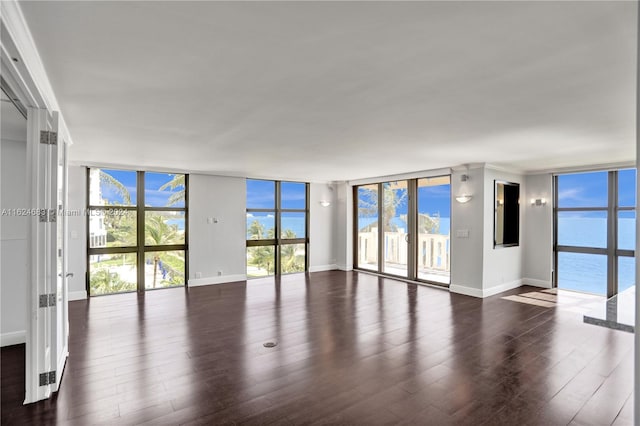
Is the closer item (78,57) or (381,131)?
(78,57)

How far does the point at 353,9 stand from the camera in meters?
1.54

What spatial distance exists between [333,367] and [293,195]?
5.73m

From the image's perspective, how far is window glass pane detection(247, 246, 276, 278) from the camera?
312 inches

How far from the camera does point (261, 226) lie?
318 inches

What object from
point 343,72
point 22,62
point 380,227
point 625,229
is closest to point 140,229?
point 22,62

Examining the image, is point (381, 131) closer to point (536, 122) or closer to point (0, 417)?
point (536, 122)

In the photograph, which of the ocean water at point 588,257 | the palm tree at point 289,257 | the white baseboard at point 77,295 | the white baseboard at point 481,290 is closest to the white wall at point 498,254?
the white baseboard at point 481,290

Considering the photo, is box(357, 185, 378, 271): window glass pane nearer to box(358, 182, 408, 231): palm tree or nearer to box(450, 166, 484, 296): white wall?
box(358, 182, 408, 231): palm tree

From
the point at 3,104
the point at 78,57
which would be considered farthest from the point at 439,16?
the point at 3,104

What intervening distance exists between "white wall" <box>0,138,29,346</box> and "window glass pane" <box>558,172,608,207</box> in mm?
8737

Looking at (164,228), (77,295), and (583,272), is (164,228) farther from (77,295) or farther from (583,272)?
(583,272)

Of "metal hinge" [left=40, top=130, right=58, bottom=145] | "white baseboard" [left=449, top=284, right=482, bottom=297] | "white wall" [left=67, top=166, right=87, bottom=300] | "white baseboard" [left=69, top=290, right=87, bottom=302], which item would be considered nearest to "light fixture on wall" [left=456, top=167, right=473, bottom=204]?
"white baseboard" [left=449, top=284, right=482, bottom=297]

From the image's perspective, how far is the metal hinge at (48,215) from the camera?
8.56ft

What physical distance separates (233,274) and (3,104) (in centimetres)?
531
